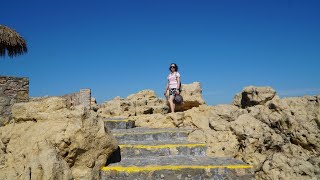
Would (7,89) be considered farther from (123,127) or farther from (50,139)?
(50,139)

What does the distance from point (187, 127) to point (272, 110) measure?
2.38 m

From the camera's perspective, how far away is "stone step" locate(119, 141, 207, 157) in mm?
5310

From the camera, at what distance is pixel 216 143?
5559mm

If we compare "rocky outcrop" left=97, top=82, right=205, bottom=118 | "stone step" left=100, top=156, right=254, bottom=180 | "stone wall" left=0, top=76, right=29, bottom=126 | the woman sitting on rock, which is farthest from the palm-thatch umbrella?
"stone step" left=100, top=156, right=254, bottom=180

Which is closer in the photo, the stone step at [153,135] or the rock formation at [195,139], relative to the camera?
the rock formation at [195,139]

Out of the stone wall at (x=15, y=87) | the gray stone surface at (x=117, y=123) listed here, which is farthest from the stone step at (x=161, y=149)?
the stone wall at (x=15, y=87)

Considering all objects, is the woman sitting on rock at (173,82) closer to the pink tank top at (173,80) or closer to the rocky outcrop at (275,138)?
the pink tank top at (173,80)

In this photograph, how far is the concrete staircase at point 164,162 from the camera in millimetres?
4324

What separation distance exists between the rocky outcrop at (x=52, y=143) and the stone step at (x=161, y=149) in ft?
1.99

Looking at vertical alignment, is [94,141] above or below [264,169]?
above

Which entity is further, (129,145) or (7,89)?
(7,89)

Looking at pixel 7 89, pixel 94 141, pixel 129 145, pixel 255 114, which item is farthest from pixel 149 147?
pixel 7 89

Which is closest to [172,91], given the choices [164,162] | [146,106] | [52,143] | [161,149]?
[146,106]

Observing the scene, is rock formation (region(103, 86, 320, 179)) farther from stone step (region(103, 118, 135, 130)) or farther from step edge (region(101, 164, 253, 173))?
stone step (region(103, 118, 135, 130))
